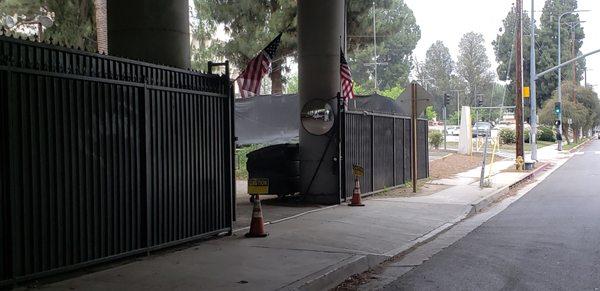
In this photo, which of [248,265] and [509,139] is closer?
[248,265]

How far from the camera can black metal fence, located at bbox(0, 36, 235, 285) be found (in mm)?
5914

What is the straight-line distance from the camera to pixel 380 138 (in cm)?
1678

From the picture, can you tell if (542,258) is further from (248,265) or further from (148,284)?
(148,284)

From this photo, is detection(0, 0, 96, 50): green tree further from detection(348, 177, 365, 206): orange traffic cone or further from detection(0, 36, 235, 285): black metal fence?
detection(0, 36, 235, 285): black metal fence

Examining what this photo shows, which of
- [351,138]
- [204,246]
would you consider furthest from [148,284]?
[351,138]

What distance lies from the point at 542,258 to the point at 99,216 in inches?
239

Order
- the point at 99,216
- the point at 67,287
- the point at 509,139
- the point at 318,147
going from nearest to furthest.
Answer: the point at 67,287 → the point at 99,216 → the point at 318,147 → the point at 509,139

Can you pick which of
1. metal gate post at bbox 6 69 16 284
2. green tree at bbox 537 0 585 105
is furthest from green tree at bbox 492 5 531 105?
metal gate post at bbox 6 69 16 284

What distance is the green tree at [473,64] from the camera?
400 feet

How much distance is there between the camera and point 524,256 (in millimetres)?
8383

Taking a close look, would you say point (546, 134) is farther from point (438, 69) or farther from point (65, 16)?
point (65, 16)

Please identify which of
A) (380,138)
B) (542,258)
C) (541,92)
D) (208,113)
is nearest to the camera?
(542,258)

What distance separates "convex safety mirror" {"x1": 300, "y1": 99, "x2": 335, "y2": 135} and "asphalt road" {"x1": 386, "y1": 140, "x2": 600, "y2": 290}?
14.1 feet

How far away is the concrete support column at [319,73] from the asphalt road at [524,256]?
394 centimetres
